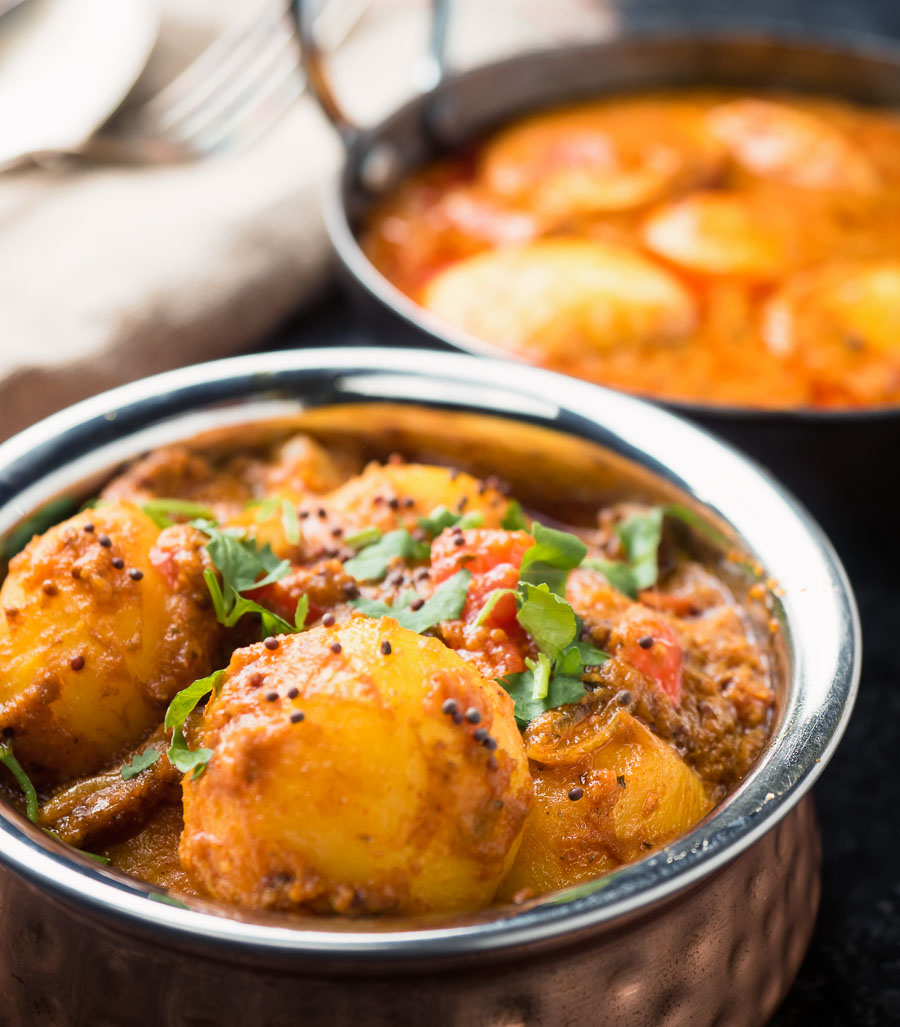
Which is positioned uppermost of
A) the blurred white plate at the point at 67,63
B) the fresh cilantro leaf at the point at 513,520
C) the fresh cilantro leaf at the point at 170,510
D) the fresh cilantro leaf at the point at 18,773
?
the blurred white plate at the point at 67,63

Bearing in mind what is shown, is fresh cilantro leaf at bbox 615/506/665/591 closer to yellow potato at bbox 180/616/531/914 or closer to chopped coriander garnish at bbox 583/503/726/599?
chopped coriander garnish at bbox 583/503/726/599

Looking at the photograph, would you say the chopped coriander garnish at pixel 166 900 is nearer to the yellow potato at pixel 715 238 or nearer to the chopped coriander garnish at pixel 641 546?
the chopped coriander garnish at pixel 641 546

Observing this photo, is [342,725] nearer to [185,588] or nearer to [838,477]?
[185,588]

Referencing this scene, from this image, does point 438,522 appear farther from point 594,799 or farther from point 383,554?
point 594,799

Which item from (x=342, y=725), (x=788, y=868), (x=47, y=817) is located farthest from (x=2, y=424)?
(x=788, y=868)

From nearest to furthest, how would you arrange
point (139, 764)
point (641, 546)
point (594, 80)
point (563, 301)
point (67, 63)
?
point (139, 764) → point (641, 546) → point (563, 301) → point (67, 63) → point (594, 80)

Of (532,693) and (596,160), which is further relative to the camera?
(596,160)

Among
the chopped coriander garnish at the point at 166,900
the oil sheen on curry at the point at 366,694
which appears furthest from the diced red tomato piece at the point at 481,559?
the chopped coriander garnish at the point at 166,900

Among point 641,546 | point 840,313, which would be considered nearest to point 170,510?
point 641,546
